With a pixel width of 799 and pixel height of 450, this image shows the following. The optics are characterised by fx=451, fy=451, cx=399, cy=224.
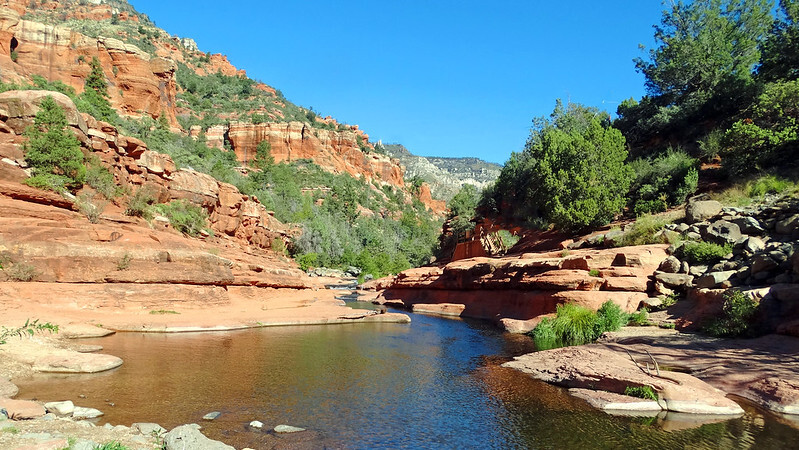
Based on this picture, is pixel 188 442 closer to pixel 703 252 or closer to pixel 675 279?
pixel 675 279

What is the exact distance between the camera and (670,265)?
57.9 ft

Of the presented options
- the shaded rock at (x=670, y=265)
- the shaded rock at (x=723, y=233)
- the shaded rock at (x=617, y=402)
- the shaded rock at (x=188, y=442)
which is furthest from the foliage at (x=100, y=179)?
the shaded rock at (x=723, y=233)

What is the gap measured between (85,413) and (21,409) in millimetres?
935

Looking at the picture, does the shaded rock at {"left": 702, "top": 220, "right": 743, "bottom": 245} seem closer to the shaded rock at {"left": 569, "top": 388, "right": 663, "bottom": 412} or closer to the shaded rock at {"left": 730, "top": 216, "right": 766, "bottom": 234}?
the shaded rock at {"left": 730, "top": 216, "right": 766, "bottom": 234}

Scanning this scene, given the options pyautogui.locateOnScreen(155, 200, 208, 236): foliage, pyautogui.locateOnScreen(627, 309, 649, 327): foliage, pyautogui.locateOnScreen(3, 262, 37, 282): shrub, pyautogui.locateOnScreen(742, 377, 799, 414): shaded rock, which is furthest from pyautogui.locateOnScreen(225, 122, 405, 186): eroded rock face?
pyautogui.locateOnScreen(742, 377, 799, 414): shaded rock

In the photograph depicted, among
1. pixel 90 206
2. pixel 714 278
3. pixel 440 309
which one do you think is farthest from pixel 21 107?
pixel 714 278

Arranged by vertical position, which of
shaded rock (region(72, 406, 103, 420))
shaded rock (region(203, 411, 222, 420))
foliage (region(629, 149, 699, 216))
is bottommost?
shaded rock (region(203, 411, 222, 420))

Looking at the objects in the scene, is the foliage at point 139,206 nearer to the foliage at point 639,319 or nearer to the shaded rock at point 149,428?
the shaded rock at point 149,428

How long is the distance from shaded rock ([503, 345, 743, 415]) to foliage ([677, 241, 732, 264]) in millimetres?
7117

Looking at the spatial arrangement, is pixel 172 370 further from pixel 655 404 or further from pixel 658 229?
pixel 658 229

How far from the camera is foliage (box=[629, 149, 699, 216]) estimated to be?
26953 millimetres

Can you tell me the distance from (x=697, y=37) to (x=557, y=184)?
18.4m

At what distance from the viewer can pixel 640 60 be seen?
40.8 m

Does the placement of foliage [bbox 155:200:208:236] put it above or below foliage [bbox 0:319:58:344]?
above
